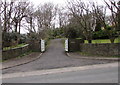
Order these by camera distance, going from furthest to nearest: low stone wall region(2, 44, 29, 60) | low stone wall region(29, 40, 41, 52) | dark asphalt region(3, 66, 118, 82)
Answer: low stone wall region(29, 40, 41, 52) < low stone wall region(2, 44, 29, 60) < dark asphalt region(3, 66, 118, 82)

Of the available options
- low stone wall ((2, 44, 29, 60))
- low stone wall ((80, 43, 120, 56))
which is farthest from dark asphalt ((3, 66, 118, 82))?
low stone wall ((2, 44, 29, 60))

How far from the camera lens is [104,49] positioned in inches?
549

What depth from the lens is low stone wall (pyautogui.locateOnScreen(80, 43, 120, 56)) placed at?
1327 cm

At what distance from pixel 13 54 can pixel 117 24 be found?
12.2 m

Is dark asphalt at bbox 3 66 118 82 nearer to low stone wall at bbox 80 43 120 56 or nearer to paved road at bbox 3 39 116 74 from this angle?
paved road at bbox 3 39 116 74

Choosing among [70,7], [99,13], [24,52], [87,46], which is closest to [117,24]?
[99,13]

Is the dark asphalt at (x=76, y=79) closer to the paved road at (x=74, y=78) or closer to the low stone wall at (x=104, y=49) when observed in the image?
the paved road at (x=74, y=78)

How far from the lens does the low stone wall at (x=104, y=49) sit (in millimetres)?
13273

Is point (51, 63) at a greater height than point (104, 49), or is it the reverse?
point (104, 49)

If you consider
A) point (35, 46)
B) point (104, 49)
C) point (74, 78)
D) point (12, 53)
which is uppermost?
point (35, 46)

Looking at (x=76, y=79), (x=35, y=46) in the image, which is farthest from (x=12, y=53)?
(x=76, y=79)

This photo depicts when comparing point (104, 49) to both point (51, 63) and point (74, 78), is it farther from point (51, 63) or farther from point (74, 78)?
point (74, 78)

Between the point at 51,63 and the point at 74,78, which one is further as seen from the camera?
the point at 51,63

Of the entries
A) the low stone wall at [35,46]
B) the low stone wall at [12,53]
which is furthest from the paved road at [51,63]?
the low stone wall at [35,46]
